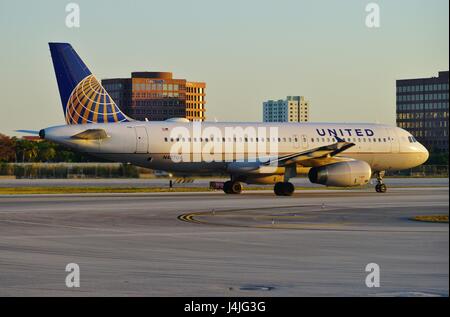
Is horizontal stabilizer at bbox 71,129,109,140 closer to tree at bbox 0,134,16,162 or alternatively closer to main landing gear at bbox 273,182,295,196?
main landing gear at bbox 273,182,295,196

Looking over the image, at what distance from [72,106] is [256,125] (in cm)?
1120

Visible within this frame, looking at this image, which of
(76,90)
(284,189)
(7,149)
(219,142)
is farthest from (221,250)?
(7,149)

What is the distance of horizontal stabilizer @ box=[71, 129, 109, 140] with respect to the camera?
50.4 metres

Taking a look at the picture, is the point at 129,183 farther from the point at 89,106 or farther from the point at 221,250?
the point at 221,250

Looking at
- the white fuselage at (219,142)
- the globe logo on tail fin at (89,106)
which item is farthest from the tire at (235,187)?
the globe logo on tail fin at (89,106)

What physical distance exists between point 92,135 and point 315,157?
514 inches

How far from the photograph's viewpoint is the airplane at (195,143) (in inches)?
2012

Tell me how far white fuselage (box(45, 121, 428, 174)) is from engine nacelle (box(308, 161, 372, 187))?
2.66 m
